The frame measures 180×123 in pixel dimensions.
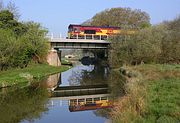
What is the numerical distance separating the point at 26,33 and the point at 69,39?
10758 millimetres

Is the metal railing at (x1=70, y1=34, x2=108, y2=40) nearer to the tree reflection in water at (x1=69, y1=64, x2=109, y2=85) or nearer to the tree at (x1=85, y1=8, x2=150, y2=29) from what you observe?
the tree reflection in water at (x1=69, y1=64, x2=109, y2=85)

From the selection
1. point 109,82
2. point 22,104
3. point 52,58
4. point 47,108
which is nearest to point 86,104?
point 47,108

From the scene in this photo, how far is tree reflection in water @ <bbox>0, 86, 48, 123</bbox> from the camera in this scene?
20.9 metres

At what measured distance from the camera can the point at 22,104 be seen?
2570 centimetres

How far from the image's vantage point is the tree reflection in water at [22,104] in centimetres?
2094

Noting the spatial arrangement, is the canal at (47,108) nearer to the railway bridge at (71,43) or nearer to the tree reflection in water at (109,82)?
the tree reflection in water at (109,82)

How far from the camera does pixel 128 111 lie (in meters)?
15.8

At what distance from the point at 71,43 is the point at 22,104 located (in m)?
44.2

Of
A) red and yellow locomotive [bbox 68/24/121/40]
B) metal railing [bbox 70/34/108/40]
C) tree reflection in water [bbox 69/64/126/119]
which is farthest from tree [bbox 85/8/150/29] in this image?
tree reflection in water [bbox 69/64/126/119]

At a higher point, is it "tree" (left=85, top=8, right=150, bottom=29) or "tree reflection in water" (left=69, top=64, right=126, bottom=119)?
"tree" (left=85, top=8, right=150, bottom=29)

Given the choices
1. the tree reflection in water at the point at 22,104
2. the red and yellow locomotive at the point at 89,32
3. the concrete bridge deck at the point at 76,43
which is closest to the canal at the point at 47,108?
the tree reflection in water at the point at 22,104

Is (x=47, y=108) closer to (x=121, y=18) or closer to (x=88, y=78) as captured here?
(x=88, y=78)

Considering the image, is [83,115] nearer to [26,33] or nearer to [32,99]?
[32,99]

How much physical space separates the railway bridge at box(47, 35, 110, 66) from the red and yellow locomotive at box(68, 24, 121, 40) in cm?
49
